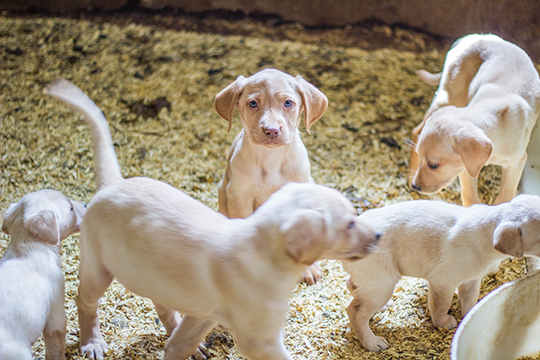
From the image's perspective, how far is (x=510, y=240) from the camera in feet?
9.80

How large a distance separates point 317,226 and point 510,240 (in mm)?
1342

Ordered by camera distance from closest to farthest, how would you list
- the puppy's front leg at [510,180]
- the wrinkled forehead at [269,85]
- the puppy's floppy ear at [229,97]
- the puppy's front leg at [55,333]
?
the puppy's front leg at [55,333], the wrinkled forehead at [269,85], the puppy's floppy ear at [229,97], the puppy's front leg at [510,180]

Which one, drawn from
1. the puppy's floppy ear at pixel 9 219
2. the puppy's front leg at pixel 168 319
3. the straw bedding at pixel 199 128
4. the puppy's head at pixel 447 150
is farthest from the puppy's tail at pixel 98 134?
the puppy's head at pixel 447 150

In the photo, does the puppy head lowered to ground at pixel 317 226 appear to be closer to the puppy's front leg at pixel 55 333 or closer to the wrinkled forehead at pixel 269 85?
the wrinkled forehead at pixel 269 85

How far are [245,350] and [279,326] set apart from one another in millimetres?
228

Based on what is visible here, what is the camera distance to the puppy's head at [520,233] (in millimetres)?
2990

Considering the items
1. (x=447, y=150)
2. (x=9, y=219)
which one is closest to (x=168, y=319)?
(x=9, y=219)

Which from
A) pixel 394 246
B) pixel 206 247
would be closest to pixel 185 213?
pixel 206 247

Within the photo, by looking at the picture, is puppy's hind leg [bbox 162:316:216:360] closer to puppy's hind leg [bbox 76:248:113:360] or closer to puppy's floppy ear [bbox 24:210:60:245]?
puppy's hind leg [bbox 76:248:113:360]

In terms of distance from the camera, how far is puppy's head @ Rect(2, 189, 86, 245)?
3.14m

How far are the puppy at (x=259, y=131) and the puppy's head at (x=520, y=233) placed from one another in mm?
1481

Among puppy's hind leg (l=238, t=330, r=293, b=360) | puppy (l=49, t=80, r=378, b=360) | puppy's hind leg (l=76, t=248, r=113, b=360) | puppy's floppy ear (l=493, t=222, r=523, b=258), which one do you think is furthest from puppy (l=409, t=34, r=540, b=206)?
puppy's hind leg (l=76, t=248, r=113, b=360)

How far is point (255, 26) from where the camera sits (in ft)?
24.5

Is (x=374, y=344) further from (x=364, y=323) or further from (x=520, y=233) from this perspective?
(x=520, y=233)
